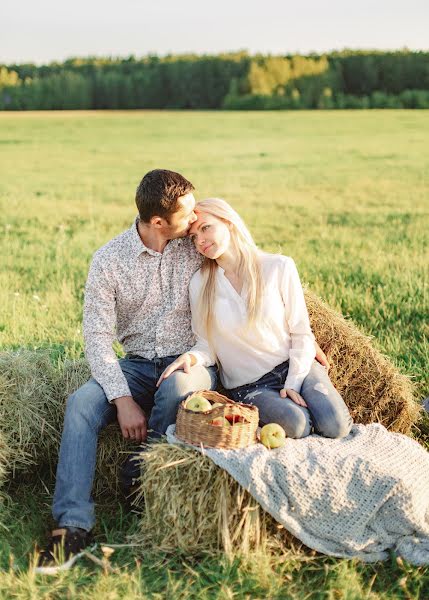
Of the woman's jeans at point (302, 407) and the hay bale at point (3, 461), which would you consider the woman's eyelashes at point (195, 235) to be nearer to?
the woman's jeans at point (302, 407)

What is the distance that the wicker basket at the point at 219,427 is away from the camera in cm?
413

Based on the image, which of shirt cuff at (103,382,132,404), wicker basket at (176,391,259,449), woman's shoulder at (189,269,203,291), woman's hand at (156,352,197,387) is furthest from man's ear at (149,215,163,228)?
wicker basket at (176,391,259,449)

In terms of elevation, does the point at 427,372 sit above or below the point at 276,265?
below

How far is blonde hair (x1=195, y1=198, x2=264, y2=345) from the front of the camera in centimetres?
471

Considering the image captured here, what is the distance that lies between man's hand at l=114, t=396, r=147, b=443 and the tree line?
3559 centimetres

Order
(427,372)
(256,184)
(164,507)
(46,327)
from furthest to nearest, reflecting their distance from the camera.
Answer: (256,184)
(46,327)
(427,372)
(164,507)

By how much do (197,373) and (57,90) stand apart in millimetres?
38662

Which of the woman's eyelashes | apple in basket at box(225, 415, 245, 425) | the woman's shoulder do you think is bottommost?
apple in basket at box(225, 415, 245, 425)

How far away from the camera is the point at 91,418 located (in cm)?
452

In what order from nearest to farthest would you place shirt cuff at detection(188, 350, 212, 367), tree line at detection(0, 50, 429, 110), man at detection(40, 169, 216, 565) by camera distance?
man at detection(40, 169, 216, 565), shirt cuff at detection(188, 350, 212, 367), tree line at detection(0, 50, 429, 110)

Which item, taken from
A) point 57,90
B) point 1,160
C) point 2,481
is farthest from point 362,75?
point 2,481

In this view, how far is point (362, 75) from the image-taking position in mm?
42125

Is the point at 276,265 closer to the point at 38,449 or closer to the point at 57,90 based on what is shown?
the point at 38,449

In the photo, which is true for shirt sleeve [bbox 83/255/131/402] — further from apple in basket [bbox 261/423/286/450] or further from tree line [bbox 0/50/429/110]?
tree line [bbox 0/50/429/110]
